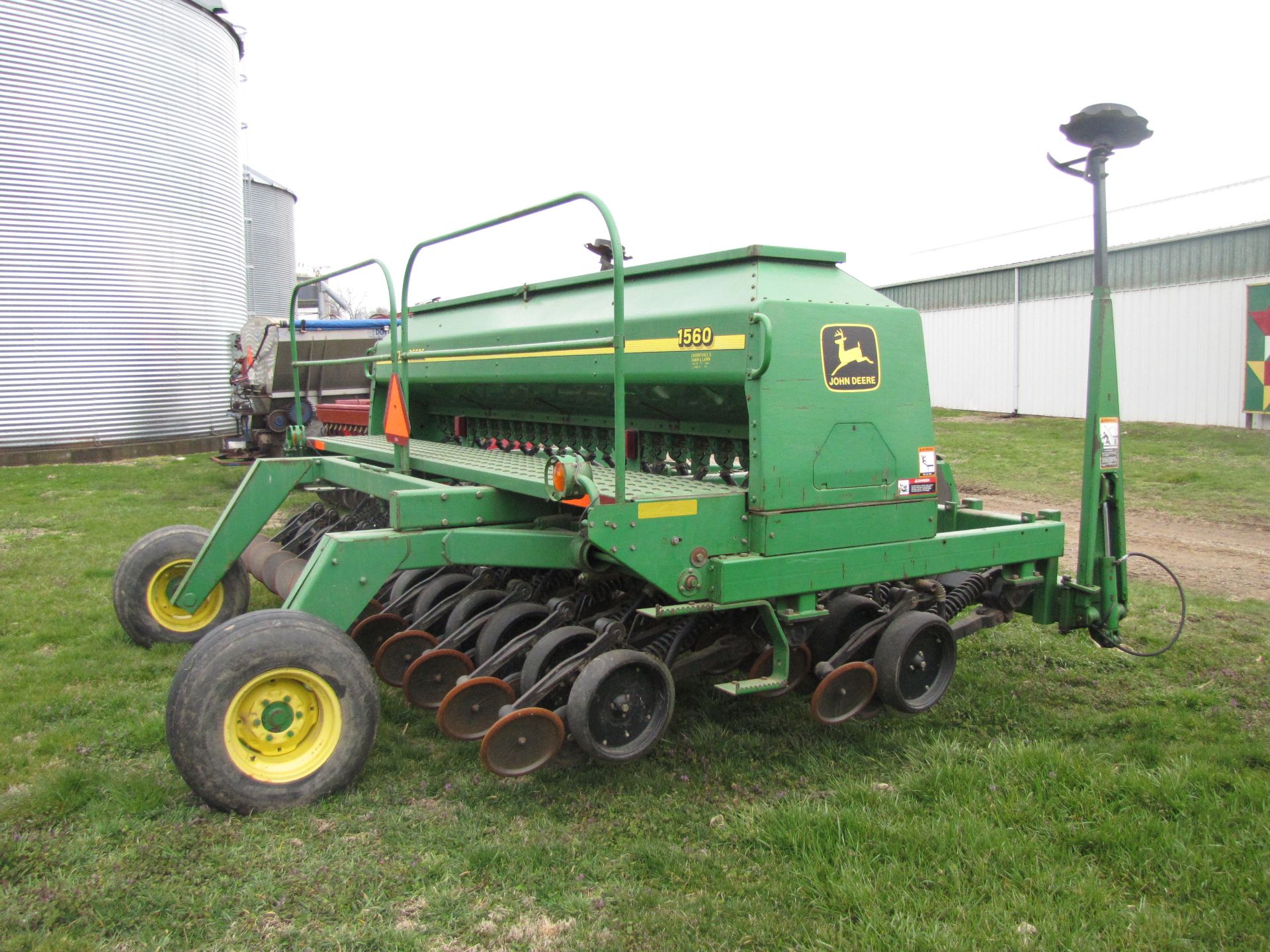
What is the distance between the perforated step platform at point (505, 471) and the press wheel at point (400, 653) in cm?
74

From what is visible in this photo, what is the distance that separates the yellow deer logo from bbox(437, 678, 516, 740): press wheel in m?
1.75

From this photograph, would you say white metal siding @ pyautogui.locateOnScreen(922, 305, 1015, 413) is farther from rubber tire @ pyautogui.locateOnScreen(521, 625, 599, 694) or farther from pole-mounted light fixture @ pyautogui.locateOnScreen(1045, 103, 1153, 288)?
rubber tire @ pyautogui.locateOnScreen(521, 625, 599, 694)

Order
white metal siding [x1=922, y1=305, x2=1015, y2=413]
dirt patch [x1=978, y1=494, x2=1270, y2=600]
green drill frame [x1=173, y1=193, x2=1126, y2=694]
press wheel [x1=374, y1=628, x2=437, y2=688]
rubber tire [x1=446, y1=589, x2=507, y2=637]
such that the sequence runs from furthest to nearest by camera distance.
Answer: white metal siding [x1=922, y1=305, x2=1015, y2=413] < dirt patch [x1=978, y1=494, x2=1270, y2=600] < rubber tire [x1=446, y1=589, x2=507, y2=637] < press wheel [x1=374, y1=628, x2=437, y2=688] < green drill frame [x1=173, y1=193, x2=1126, y2=694]

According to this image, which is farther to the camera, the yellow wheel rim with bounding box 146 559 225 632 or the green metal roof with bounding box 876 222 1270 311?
the green metal roof with bounding box 876 222 1270 311

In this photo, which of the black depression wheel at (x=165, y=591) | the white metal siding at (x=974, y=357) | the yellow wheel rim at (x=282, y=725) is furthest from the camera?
the white metal siding at (x=974, y=357)

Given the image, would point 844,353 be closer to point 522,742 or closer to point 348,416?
point 522,742

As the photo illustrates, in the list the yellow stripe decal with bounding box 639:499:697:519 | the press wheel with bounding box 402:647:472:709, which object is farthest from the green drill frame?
the press wheel with bounding box 402:647:472:709

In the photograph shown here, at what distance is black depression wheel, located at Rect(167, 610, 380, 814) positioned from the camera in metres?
3.21

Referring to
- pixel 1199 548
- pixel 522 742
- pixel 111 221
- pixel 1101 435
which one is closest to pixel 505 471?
pixel 522 742

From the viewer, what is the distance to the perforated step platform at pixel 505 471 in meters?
3.72

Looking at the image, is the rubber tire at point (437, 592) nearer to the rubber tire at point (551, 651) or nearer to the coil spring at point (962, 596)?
the rubber tire at point (551, 651)

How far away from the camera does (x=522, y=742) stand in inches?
133

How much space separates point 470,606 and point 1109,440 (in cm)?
311

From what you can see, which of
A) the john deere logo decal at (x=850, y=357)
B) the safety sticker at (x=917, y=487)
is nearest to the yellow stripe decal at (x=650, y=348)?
the john deere logo decal at (x=850, y=357)
